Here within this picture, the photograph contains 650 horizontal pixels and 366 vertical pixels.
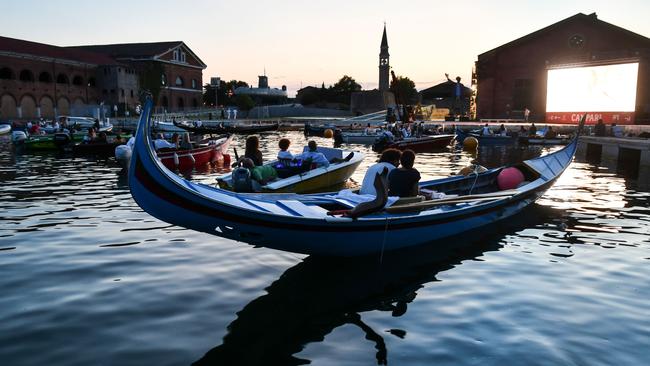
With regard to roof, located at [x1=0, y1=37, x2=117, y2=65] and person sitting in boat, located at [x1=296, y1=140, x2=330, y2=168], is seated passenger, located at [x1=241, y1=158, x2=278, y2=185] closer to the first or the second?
person sitting in boat, located at [x1=296, y1=140, x2=330, y2=168]

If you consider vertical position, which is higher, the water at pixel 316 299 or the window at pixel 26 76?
the window at pixel 26 76

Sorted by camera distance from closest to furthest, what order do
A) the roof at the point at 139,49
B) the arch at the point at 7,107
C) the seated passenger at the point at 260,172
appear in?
the seated passenger at the point at 260,172 → the arch at the point at 7,107 → the roof at the point at 139,49

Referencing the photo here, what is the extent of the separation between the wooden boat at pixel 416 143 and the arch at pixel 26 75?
48834mm

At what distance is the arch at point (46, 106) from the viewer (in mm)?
Result: 60375

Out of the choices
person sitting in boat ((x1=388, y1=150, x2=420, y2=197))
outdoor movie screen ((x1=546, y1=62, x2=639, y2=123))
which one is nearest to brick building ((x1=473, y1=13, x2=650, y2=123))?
outdoor movie screen ((x1=546, y1=62, x2=639, y2=123))

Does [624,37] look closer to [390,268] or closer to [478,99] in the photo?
[478,99]

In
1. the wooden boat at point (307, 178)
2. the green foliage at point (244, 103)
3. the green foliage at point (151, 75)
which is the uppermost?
the green foliage at point (151, 75)

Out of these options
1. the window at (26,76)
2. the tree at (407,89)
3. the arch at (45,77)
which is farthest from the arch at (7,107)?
the tree at (407,89)

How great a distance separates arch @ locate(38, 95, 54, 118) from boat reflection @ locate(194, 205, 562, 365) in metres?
63.6

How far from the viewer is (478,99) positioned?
56.1 metres

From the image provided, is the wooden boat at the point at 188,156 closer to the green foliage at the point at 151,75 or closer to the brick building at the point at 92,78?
the brick building at the point at 92,78

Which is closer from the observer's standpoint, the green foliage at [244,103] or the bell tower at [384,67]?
the green foliage at [244,103]

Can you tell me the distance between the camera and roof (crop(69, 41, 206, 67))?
72562 millimetres

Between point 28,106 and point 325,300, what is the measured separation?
64.0m
